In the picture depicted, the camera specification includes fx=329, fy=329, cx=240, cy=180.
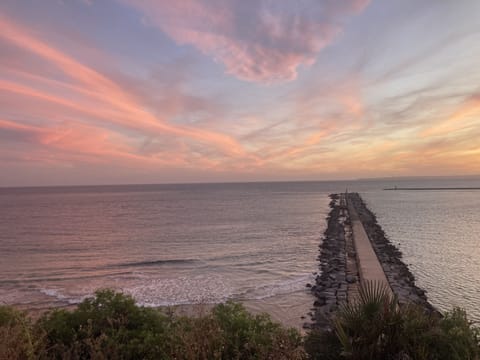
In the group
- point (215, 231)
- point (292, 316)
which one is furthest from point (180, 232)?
point (292, 316)

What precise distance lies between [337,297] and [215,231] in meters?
21.3

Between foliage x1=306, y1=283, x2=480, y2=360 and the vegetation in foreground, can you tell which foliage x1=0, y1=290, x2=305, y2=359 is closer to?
the vegetation in foreground

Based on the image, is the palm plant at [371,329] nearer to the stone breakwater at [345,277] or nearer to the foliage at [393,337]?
the foliage at [393,337]

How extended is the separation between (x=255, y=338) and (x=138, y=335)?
1.96m

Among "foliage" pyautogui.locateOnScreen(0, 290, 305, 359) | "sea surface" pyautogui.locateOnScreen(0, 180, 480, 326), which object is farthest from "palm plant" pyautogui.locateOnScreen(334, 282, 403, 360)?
"sea surface" pyautogui.locateOnScreen(0, 180, 480, 326)

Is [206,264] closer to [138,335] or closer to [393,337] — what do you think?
[138,335]

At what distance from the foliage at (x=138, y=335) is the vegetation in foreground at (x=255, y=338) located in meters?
0.01

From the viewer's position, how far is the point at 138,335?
5.32 meters

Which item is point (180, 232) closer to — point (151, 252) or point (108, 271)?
point (151, 252)

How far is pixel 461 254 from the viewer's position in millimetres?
21562

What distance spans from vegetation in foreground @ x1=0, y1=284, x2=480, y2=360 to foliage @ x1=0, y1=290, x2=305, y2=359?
0.6 inches

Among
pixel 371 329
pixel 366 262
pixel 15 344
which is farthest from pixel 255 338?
pixel 366 262

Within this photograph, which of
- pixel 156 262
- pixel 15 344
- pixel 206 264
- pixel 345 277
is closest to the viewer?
pixel 15 344

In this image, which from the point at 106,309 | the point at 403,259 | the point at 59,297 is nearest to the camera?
the point at 106,309
